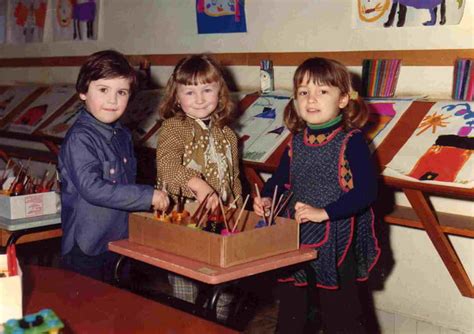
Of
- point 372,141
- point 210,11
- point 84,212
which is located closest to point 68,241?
point 84,212

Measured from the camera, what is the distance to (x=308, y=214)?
2.54 m

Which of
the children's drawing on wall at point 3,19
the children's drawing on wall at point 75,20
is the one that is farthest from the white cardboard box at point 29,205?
the children's drawing on wall at point 3,19

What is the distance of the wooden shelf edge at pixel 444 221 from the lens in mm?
3205

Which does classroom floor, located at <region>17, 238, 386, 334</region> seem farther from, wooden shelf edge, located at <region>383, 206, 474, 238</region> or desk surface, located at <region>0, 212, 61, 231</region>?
wooden shelf edge, located at <region>383, 206, 474, 238</region>

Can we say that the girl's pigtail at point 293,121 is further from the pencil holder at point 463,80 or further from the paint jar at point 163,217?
the pencil holder at point 463,80

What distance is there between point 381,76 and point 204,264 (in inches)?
72.3

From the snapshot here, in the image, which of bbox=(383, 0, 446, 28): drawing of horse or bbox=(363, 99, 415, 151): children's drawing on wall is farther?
bbox=(383, 0, 446, 28): drawing of horse

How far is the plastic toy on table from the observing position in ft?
4.55

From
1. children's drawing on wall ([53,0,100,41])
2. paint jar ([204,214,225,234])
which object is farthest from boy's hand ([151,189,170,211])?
children's drawing on wall ([53,0,100,41])

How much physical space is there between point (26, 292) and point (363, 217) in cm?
141

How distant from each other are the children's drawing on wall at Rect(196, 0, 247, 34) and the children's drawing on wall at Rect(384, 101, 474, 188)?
1633 millimetres

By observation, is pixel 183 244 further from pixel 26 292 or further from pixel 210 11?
pixel 210 11

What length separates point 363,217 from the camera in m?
2.80

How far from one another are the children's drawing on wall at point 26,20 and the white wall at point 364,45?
4.57 ft
